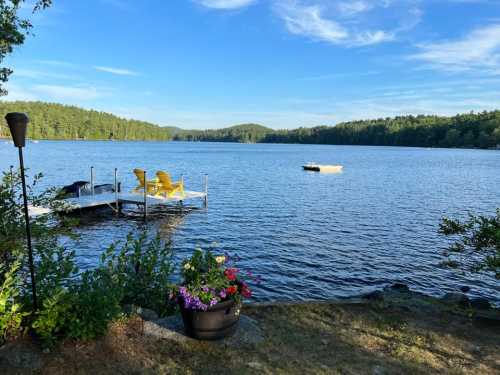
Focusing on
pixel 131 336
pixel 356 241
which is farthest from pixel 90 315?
pixel 356 241

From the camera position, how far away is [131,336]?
193 inches

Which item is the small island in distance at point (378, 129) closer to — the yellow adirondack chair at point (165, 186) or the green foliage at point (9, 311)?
the yellow adirondack chair at point (165, 186)

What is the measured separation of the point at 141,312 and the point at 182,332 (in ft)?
2.62

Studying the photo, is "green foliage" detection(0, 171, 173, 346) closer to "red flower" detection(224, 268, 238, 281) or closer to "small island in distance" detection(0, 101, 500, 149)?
"red flower" detection(224, 268, 238, 281)

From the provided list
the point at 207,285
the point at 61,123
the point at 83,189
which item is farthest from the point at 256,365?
the point at 61,123

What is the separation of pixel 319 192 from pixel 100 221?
18870 mm

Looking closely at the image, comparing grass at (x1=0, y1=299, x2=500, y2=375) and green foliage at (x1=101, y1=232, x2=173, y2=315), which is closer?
grass at (x1=0, y1=299, x2=500, y2=375)

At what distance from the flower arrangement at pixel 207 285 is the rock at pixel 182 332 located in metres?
0.54

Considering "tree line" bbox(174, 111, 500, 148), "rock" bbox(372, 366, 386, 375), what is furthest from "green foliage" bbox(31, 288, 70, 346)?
"tree line" bbox(174, 111, 500, 148)

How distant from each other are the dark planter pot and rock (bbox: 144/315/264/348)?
0.11 metres

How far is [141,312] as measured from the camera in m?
5.43

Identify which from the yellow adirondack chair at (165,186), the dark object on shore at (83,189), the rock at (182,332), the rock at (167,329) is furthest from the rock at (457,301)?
the dark object on shore at (83,189)

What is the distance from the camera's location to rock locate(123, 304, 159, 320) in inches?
210

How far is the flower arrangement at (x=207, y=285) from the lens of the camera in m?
4.70
